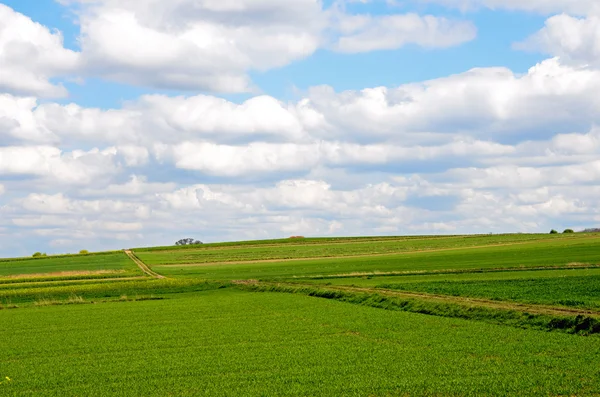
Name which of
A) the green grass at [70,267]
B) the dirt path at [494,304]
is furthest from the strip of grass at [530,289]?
the green grass at [70,267]

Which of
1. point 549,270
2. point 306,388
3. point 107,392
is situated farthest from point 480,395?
point 549,270

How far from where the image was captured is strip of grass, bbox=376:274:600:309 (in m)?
39.8

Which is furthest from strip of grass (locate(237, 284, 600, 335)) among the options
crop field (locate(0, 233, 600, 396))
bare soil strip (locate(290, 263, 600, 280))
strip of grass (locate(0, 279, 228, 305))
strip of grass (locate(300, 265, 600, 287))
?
strip of grass (locate(0, 279, 228, 305))

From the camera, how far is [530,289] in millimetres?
46656

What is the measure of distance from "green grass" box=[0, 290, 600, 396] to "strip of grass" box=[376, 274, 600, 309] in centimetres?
704

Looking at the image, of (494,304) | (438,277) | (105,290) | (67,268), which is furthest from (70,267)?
(494,304)

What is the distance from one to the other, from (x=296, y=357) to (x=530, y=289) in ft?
84.2

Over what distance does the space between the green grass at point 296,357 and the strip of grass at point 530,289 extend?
7045 mm

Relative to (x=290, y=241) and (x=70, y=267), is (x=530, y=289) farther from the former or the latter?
(x=290, y=241)

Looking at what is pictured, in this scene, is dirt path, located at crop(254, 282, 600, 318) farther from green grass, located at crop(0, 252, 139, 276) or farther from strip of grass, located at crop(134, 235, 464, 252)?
strip of grass, located at crop(134, 235, 464, 252)

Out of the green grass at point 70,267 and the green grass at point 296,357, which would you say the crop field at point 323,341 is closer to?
the green grass at point 296,357

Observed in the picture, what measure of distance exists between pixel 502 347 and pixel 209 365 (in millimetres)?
12546

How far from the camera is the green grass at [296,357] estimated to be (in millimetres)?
21933

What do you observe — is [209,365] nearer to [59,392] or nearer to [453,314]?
[59,392]
